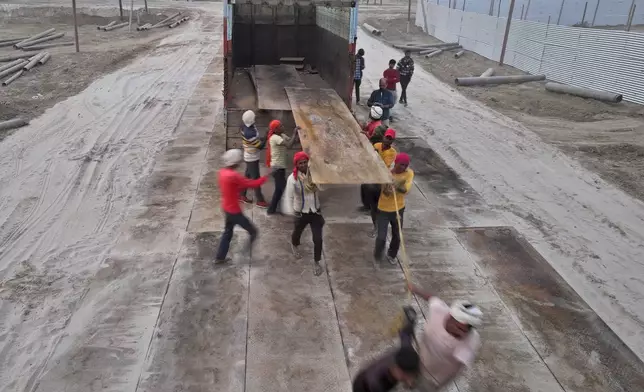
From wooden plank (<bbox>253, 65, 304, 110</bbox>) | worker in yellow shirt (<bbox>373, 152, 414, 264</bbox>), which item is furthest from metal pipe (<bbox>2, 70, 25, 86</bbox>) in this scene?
worker in yellow shirt (<bbox>373, 152, 414, 264</bbox>)

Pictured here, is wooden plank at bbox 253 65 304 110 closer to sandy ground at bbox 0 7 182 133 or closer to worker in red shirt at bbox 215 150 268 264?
worker in red shirt at bbox 215 150 268 264

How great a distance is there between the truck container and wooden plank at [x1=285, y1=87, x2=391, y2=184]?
104 centimetres

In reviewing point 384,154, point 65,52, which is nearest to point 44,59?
point 65,52

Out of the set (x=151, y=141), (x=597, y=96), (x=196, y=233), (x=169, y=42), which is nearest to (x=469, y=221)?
(x=196, y=233)

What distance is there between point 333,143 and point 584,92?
10998 millimetres

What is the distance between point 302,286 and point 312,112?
3883 mm

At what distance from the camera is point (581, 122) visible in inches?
511

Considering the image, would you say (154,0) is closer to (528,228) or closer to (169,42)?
(169,42)

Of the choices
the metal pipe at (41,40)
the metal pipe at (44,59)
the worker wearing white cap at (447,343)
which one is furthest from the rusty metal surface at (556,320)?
the metal pipe at (41,40)

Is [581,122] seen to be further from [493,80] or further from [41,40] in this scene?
[41,40]

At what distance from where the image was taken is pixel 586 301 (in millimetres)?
5883

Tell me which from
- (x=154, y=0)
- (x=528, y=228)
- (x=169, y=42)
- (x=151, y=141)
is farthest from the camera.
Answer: (x=154, y=0)

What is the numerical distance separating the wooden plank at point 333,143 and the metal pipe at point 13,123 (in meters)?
6.59

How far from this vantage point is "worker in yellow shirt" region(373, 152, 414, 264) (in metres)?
5.92
